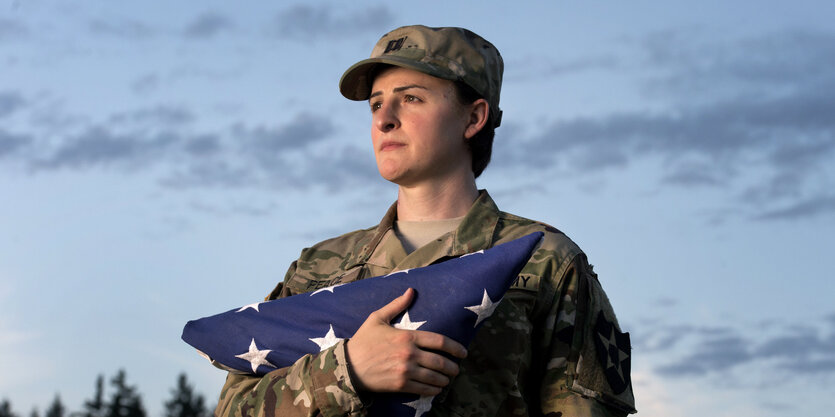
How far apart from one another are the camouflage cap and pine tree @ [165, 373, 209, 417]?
153ft

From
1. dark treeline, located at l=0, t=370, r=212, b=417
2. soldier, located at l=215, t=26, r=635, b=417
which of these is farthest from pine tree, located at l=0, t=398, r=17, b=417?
soldier, located at l=215, t=26, r=635, b=417

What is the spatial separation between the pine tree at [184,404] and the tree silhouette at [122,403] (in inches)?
122

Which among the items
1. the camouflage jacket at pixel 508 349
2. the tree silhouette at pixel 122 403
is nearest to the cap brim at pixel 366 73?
the camouflage jacket at pixel 508 349

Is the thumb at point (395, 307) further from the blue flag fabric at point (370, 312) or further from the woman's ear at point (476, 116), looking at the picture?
the woman's ear at point (476, 116)

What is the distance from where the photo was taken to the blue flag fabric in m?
3.52

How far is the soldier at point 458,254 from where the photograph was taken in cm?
387

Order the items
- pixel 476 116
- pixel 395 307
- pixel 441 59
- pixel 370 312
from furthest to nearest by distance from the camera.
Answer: pixel 476 116 → pixel 441 59 → pixel 370 312 → pixel 395 307

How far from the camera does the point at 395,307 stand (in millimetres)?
3496

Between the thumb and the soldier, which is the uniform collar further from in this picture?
the thumb

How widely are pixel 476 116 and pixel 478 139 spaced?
108 mm

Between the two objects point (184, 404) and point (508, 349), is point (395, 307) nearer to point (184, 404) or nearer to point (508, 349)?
point (508, 349)

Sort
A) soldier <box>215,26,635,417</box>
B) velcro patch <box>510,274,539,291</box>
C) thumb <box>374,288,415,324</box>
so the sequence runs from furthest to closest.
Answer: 1. velcro patch <box>510,274,539,291</box>
2. soldier <box>215,26,635,417</box>
3. thumb <box>374,288,415,324</box>

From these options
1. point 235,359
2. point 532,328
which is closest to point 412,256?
point 532,328

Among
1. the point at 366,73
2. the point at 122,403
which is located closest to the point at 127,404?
the point at 122,403
